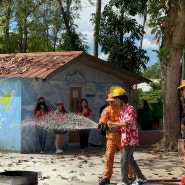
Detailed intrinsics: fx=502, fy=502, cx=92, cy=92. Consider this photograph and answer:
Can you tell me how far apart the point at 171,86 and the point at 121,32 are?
30.0 ft

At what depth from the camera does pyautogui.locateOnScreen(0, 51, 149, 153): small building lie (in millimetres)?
14766

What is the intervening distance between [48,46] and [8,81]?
20120 mm

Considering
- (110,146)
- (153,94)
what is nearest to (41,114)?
(110,146)

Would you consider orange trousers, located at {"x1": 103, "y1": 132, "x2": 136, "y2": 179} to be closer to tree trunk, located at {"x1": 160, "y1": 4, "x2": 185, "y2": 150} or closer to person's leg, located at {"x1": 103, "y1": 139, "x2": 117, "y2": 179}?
person's leg, located at {"x1": 103, "y1": 139, "x2": 117, "y2": 179}

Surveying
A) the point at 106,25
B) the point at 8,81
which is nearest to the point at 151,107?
the point at 106,25

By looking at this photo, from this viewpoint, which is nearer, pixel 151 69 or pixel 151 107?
pixel 151 107

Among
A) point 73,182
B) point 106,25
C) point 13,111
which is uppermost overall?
point 106,25

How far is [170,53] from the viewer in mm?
15094

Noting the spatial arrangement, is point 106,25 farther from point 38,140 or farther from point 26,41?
point 38,140

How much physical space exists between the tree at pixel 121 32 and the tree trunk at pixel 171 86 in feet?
Answer: 27.1

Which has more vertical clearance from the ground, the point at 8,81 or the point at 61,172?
the point at 8,81

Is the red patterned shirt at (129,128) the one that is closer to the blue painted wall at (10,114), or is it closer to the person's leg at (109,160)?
the person's leg at (109,160)

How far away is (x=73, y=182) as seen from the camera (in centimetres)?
961

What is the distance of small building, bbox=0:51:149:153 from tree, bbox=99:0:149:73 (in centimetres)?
683
